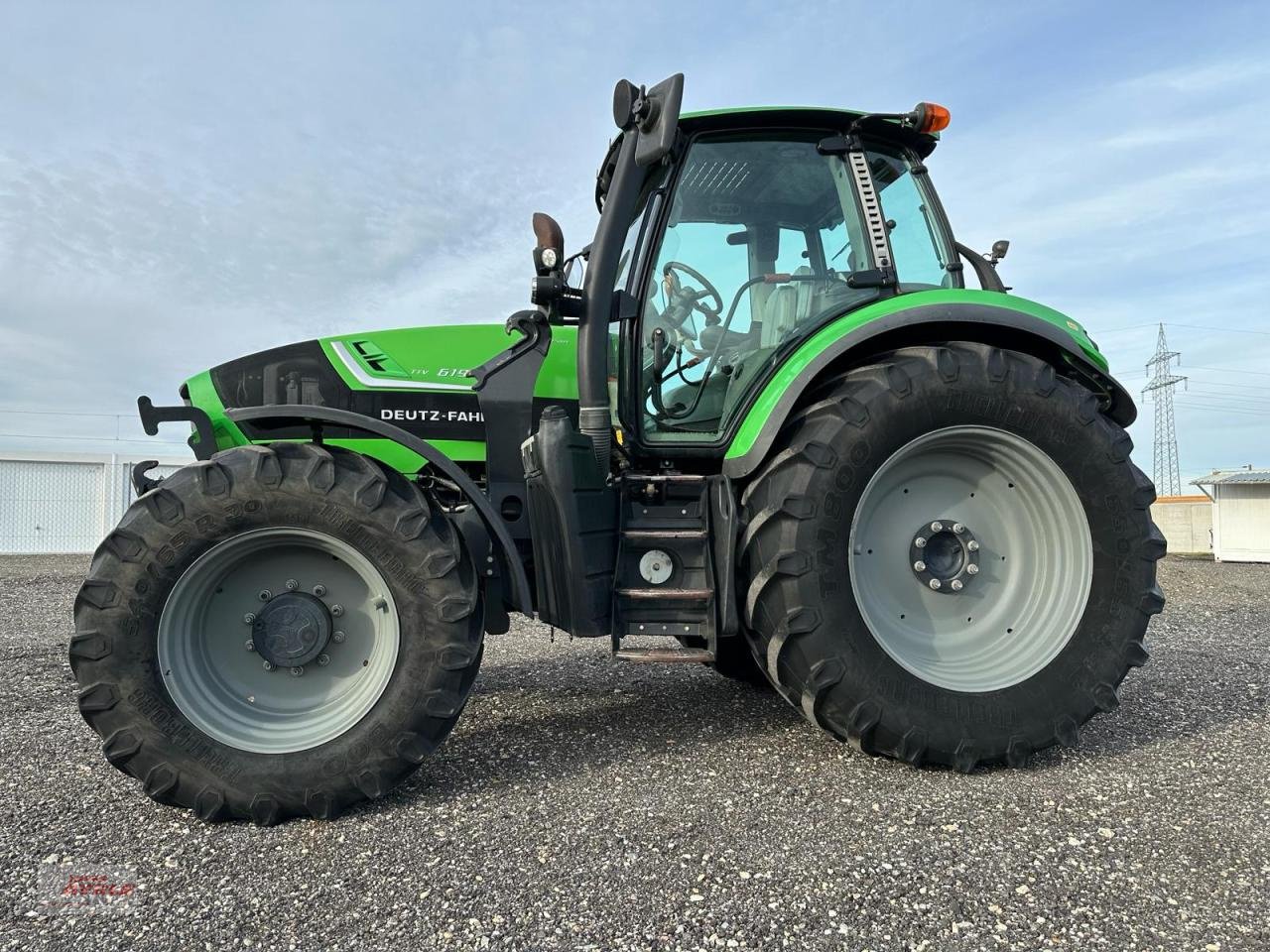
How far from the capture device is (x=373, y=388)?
3.19m

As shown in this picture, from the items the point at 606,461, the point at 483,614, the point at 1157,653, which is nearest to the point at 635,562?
the point at 606,461

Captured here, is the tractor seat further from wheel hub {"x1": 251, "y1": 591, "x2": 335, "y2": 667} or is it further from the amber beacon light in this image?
wheel hub {"x1": 251, "y1": 591, "x2": 335, "y2": 667}

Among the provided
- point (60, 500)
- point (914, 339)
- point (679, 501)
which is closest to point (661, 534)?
point (679, 501)

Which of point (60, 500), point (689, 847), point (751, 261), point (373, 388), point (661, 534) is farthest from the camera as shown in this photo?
point (60, 500)

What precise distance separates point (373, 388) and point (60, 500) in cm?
Result: 1459

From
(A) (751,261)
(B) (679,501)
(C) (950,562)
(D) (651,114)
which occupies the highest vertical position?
(D) (651,114)

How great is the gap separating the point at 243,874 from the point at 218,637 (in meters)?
0.84

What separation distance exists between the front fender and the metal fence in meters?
14.1

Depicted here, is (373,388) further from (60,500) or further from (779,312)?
(60,500)

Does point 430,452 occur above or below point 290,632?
above

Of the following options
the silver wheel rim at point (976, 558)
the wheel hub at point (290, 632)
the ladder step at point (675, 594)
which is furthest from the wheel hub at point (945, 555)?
the wheel hub at point (290, 632)

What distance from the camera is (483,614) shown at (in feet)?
8.82

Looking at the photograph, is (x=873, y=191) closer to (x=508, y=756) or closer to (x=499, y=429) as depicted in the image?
(x=499, y=429)

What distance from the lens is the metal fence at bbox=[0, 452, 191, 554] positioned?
46.3 ft
